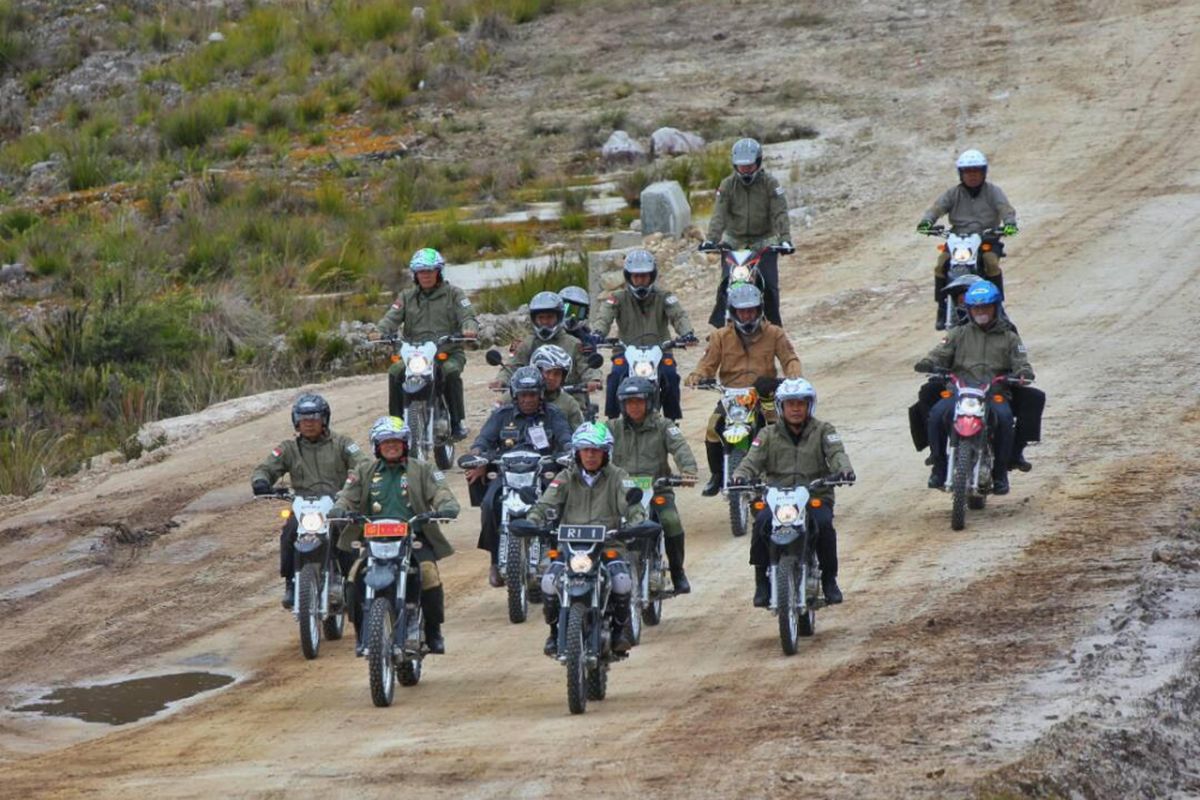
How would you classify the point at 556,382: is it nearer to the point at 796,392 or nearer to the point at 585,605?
the point at 796,392

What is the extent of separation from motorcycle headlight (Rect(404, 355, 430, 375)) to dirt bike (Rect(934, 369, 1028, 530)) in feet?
14.9

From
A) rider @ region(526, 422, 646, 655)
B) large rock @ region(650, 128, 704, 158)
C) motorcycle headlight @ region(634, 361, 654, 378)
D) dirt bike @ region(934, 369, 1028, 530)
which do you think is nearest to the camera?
rider @ region(526, 422, 646, 655)

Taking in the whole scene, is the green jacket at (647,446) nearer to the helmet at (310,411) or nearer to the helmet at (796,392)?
the helmet at (796,392)

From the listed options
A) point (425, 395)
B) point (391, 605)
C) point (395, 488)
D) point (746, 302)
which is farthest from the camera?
point (425, 395)

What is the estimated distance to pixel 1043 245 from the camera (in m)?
28.6

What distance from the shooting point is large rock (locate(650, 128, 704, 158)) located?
3666 centimetres

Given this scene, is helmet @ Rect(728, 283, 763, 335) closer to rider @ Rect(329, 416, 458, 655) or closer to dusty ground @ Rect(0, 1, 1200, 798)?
dusty ground @ Rect(0, 1, 1200, 798)

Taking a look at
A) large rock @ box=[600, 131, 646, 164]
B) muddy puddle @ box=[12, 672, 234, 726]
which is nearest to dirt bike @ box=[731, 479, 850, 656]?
muddy puddle @ box=[12, 672, 234, 726]

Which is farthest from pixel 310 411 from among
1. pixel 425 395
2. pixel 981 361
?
pixel 981 361

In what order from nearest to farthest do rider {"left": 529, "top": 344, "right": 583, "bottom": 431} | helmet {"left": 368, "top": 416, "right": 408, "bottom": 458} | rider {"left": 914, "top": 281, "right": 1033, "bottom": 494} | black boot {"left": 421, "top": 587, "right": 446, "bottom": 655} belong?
black boot {"left": 421, "top": 587, "right": 446, "bottom": 655} < helmet {"left": 368, "top": 416, "right": 408, "bottom": 458} < rider {"left": 529, "top": 344, "right": 583, "bottom": 431} < rider {"left": 914, "top": 281, "right": 1033, "bottom": 494}

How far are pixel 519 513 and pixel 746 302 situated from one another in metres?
2.89

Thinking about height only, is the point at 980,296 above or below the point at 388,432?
above

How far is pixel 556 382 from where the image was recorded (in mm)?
16422

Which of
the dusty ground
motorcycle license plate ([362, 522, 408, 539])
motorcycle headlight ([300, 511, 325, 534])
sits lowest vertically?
the dusty ground
